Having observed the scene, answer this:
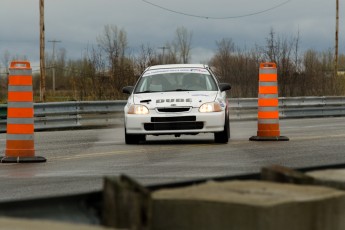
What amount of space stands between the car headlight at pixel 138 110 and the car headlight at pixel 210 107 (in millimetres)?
951

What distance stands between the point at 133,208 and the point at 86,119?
19.6 meters

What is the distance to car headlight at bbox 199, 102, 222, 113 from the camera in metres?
14.8

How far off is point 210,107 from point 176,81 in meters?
1.33

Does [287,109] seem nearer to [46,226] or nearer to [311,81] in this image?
[311,81]

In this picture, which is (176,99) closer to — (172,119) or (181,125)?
(172,119)

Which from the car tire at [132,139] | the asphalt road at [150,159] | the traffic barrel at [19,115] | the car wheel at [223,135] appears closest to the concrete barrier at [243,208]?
the asphalt road at [150,159]

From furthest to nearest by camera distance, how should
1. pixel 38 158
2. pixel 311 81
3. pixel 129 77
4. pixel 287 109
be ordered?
1. pixel 311 81
2. pixel 129 77
3. pixel 287 109
4. pixel 38 158

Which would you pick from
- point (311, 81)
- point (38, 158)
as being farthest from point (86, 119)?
point (311, 81)

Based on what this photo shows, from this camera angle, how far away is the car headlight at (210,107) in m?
14.8

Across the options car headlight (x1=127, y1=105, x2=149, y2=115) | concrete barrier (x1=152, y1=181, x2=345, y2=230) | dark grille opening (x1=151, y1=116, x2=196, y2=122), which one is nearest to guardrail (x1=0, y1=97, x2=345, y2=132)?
car headlight (x1=127, y1=105, x2=149, y2=115)

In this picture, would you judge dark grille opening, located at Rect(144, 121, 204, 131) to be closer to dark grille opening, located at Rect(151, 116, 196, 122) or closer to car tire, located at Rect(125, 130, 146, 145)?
dark grille opening, located at Rect(151, 116, 196, 122)

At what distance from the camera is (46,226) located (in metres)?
2.78

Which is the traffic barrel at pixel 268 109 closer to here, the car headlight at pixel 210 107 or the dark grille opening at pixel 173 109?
the car headlight at pixel 210 107

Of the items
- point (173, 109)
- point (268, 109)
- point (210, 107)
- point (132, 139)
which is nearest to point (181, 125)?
point (173, 109)
